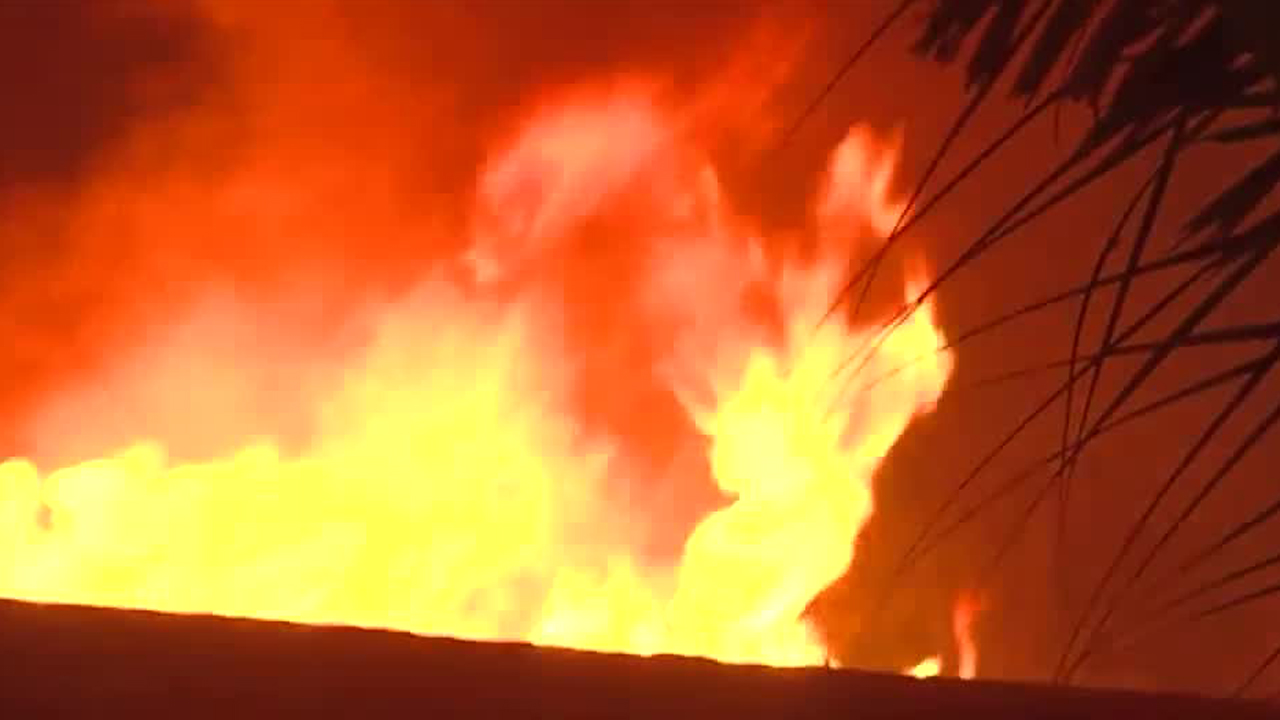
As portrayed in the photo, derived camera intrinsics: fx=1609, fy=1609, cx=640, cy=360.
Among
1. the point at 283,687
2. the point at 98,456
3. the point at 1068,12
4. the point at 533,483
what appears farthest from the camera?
the point at 533,483

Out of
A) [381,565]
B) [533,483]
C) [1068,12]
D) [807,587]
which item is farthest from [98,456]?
[1068,12]

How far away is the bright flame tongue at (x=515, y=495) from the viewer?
1159 millimetres

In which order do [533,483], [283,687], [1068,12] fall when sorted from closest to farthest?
1. [1068,12]
2. [283,687]
3. [533,483]

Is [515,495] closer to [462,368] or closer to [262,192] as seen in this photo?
[462,368]

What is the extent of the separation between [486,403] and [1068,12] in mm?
923

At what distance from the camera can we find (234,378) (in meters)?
1.20

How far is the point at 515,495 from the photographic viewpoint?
126cm

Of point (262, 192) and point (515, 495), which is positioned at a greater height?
point (262, 192)

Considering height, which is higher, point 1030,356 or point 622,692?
point 1030,356

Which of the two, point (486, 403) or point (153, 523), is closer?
point (153, 523)

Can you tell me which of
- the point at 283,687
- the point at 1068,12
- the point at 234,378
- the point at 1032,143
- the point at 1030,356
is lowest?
the point at 283,687

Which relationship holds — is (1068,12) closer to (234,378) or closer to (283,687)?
(283,687)

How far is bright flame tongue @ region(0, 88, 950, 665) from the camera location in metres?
1.16

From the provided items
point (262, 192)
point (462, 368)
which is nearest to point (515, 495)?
point (462, 368)
